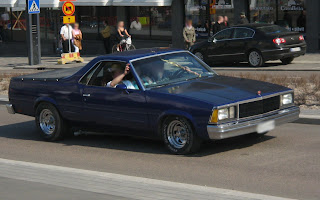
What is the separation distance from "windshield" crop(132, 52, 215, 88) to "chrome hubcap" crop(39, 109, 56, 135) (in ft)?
6.34

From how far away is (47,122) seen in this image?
11.2m

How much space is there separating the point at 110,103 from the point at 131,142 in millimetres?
960

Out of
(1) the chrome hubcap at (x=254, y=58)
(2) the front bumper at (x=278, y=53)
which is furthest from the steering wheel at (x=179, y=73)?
(1) the chrome hubcap at (x=254, y=58)

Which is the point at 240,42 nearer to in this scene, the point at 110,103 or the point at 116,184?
the point at 110,103

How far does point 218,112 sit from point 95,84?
94.9 inches

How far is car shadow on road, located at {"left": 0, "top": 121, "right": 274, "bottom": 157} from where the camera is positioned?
9914mm

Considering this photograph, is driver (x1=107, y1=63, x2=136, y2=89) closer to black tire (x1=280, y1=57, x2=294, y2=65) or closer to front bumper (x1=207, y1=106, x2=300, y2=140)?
front bumper (x1=207, y1=106, x2=300, y2=140)

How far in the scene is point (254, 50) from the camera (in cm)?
2325

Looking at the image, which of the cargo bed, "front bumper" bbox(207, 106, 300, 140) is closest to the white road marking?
"front bumper" bbox(207, 106, 300, 140)

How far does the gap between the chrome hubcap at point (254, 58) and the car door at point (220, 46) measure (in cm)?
99

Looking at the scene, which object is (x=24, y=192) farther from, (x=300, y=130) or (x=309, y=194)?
(x=300, y=130)

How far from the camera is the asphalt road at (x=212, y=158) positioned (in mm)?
7750

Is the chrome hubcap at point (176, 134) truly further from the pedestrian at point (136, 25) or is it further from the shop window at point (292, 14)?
the pedestrian at point (136, 25)

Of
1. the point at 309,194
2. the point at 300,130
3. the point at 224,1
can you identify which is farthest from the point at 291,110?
the point at 224,1
